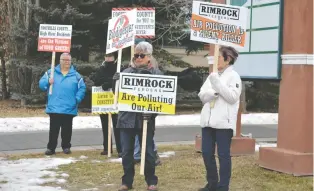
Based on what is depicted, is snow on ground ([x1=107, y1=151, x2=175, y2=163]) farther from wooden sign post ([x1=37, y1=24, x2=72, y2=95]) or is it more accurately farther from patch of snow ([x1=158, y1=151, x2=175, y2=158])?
wooden sign post ([x1=37, y1=24, x2=72, y2=95])

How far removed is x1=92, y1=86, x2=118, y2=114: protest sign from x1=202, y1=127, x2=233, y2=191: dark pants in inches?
124

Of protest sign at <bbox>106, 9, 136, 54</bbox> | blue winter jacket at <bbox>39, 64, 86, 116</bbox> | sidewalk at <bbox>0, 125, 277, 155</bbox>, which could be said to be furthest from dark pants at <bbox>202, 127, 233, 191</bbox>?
sidewalk at <bbox>0, 125, 277, 155</bbox>

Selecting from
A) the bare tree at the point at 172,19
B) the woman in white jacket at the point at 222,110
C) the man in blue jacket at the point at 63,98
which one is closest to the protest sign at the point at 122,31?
the man in blue jacket at the point at 63,98

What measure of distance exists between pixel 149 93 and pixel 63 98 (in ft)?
11.0

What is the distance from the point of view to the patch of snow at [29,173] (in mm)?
6082

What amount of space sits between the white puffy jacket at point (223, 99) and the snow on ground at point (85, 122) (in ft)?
25.9

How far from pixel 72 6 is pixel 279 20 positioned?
11154 mm

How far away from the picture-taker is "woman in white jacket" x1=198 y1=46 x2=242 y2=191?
5332 mm

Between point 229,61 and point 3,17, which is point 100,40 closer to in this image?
point 3,17

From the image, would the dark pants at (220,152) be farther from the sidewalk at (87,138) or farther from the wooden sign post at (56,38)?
the wooden sign post at (56,38)

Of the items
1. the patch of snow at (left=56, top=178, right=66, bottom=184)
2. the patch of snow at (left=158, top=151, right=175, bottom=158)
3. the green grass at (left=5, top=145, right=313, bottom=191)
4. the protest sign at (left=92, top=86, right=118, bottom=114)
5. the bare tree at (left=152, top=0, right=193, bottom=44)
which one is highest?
the bare tree at (left=152, top=0, right=193, bottom=44)

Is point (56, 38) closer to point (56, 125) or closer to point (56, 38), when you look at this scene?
point (56, 38)

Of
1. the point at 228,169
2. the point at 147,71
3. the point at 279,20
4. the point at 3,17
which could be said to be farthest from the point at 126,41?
the point at 3,17

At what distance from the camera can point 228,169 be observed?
545 cm
